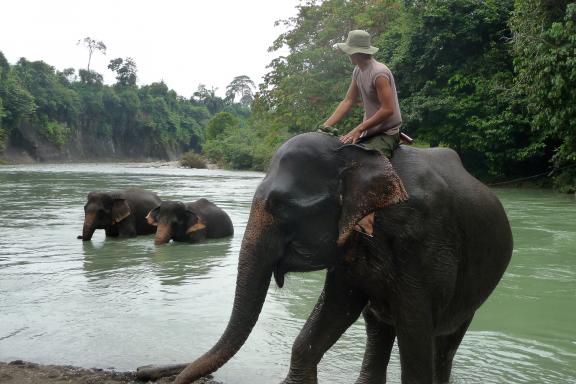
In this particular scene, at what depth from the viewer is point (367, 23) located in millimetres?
30172

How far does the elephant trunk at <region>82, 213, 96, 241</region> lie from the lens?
11.5 meters

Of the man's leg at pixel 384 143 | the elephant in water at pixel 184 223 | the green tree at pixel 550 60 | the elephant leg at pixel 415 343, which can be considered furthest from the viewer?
the green tree at pixel 550 60

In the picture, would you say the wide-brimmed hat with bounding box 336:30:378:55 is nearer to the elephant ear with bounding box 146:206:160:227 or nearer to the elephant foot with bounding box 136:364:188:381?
the elephant foot with bounding box 136:364:188:381

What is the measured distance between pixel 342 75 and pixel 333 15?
2934mm

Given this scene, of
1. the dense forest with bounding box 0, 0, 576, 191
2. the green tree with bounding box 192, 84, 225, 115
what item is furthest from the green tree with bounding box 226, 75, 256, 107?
the dense forest with bounding box 0, 0, 576, 191

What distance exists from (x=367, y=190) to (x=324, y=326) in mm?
966

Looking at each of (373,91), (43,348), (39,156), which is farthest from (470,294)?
(39,156)

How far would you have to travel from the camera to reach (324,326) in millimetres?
3762

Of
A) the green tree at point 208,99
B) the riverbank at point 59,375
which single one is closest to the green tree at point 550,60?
the riverbank at point 59,375

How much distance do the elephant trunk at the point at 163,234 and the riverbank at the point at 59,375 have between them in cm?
642

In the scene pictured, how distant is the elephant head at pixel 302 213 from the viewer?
3170 mm

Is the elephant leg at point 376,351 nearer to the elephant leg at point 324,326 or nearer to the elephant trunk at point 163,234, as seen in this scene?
the elephant leg at point 324,326

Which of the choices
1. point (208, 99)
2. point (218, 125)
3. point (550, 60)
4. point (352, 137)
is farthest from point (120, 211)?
point (208, 99)

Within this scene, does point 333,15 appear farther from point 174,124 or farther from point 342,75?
point 174,124
